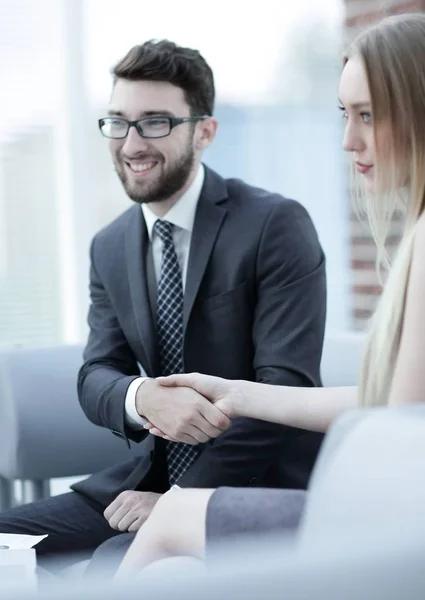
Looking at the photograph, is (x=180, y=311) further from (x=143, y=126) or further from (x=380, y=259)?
(x=380, y=259)

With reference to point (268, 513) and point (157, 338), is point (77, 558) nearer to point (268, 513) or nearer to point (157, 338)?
point (157, 338)

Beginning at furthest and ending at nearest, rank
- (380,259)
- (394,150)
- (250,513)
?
(380,259), (394,150), (250,513)

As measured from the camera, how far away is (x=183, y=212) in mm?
2666

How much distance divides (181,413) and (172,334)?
1.15 feet

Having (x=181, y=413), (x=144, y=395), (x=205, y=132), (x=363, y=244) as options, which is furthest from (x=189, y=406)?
(x=363, y=244)

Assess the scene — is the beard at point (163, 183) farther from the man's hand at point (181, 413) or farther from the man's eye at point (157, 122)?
the man's hand at point (181, 413)

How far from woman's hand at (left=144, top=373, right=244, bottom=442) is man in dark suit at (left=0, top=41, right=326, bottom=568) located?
23 millimetres

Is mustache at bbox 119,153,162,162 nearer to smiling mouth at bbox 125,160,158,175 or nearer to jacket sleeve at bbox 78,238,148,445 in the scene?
smiling mouth at bbox 125,160,158,175

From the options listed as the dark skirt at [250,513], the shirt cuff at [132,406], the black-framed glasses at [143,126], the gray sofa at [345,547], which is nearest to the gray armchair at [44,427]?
the shirt cuff at [132,406]

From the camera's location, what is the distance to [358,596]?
3.26ft

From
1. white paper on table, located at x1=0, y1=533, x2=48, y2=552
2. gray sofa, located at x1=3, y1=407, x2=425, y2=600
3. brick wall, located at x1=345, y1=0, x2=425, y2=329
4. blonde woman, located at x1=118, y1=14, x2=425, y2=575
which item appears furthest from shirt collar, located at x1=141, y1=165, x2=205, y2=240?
brick wall, located at x1=345, y1=0, x2=425, y2=329

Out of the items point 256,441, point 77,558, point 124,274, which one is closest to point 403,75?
point 256,441

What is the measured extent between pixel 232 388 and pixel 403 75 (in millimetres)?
811

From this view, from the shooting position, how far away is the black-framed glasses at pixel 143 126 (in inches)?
106
